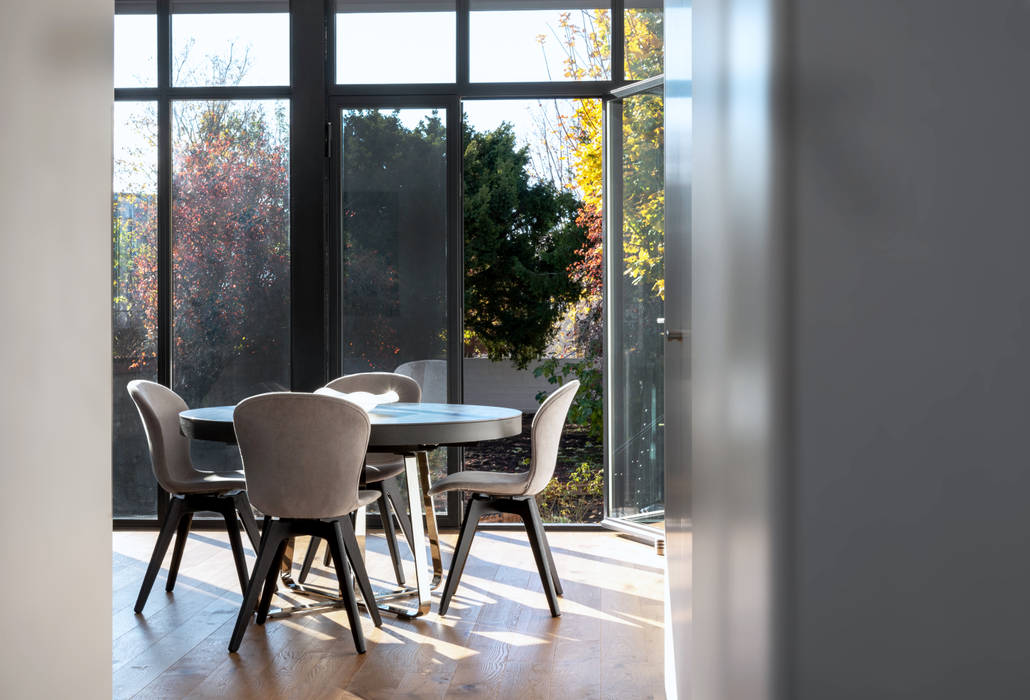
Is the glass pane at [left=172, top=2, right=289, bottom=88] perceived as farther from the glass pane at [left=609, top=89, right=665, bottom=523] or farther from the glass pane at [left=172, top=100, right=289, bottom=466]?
the glass pane at [left=609, top=89, right=665, bottom=523]

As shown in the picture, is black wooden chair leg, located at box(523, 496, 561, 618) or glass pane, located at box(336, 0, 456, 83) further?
glass pane, located at box(336, 0, 456, 83)

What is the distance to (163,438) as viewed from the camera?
11.8ft

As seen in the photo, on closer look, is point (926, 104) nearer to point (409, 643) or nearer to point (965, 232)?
point (965, 232)

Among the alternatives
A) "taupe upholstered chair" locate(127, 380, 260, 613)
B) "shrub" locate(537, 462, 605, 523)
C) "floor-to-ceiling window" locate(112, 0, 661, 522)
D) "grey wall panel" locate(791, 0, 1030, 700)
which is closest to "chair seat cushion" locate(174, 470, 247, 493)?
"taupe upholstered chair" locate(127, 380, 260, 613)

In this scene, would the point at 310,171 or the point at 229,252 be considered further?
the point at 229,252

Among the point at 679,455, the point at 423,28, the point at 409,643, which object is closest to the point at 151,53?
the point at 423,28

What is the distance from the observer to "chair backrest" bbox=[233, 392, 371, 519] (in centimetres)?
291

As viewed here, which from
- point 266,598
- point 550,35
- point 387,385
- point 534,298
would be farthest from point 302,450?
point 534,298

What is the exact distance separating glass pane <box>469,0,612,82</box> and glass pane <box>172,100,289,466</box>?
137 centimetres

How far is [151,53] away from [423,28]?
168 cm

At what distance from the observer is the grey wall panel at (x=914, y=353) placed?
46cm

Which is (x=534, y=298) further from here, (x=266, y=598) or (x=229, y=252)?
(x=266, y=598)

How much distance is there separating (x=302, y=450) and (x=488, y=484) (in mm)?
869

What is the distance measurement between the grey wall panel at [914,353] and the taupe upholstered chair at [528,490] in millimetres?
2943
